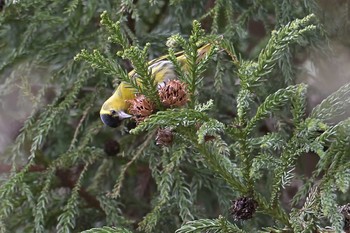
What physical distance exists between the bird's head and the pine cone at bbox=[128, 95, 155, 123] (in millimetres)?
494

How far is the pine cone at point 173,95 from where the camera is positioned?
0.96 meters

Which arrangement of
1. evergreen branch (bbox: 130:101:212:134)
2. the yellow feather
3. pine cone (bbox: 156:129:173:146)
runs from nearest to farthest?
1. evergreen branch (bbox: 130:101:212:134)
2. pine cone (bbox: 156:129:173:146)
3. the yellow feather

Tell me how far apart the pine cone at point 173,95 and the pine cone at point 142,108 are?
22mm

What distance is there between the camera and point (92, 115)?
6.20 ft

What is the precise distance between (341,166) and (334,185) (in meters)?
0.03

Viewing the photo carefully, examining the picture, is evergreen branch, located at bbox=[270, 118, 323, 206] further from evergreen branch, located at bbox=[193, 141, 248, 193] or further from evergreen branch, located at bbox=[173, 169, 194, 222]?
evergreen branch, located at bbox=[173, 169, 194, 222]

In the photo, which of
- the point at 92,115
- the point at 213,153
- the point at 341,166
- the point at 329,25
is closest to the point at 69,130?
the point at 92,115

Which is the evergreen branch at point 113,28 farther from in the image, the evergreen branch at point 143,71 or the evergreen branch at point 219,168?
the evergreen branch at point 219,168

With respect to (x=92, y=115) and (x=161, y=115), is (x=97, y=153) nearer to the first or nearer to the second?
(x=92, y=115)

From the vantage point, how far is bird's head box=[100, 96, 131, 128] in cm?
150

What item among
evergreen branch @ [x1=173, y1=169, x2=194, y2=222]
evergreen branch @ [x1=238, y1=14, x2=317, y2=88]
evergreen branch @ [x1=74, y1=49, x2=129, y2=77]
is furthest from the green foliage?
evergreen branch @ [x1=74, y1=49, x2=129, y2=77]

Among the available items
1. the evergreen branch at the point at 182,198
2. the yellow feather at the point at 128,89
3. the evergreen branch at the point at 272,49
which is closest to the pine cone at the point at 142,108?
the evergreen branch at the point at 272,49

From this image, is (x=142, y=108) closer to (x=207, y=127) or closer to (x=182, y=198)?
(x=207, y=127)

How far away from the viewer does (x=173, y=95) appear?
0.96 m
